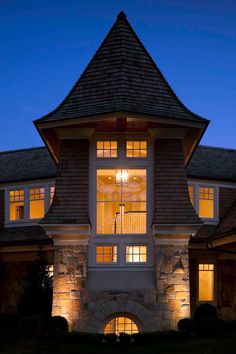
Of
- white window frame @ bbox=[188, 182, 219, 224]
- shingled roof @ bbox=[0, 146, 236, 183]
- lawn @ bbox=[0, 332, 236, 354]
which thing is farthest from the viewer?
shingled roof @ bbox=[0, 146, 236, 183]

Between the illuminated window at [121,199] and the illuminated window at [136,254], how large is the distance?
0.76 metres

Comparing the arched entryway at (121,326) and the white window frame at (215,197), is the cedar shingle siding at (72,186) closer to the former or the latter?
the arched entryway at (121,326)

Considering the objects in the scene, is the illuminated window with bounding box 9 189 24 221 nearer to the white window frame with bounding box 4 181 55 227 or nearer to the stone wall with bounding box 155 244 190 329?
the white window frame with bounding box 4 181 55 227

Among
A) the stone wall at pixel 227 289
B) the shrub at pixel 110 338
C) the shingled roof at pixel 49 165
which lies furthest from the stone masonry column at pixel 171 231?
the stone wall at pixel 227 289

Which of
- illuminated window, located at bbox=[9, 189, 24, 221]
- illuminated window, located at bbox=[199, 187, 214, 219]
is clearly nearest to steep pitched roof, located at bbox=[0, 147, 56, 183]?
illuminated window, located at bbox=[9, 189, 24, 221]

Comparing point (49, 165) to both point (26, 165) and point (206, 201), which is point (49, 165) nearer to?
point (26, 165)

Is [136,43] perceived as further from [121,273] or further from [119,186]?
[121,273]

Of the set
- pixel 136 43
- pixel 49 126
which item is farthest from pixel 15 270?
pixel 136 43

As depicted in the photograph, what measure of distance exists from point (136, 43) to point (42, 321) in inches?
363

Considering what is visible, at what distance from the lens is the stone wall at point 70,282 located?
1852cm

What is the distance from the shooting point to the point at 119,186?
20.5 metres

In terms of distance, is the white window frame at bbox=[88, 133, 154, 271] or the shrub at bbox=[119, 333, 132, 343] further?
the white window frame at bbox=[88, 133, 154, 271]

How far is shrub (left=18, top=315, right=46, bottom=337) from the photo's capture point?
1736 cm

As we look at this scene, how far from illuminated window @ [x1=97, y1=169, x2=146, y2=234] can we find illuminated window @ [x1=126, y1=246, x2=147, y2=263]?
76cm
